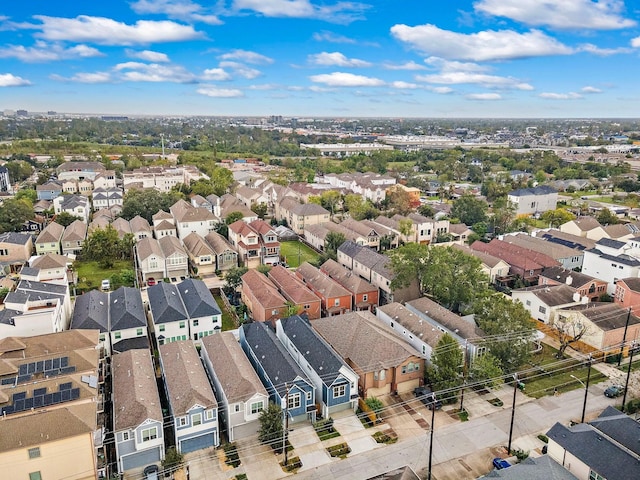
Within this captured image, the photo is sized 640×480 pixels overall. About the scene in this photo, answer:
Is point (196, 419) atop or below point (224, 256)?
below

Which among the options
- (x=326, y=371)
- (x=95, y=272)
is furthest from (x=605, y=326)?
(x=95, y=272)

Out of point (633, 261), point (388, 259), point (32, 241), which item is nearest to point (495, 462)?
point (388, 259)

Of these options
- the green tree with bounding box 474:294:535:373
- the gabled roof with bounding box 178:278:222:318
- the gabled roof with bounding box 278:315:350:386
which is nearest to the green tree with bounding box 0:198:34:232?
the gabled roof with bounding box 178:278:222:318

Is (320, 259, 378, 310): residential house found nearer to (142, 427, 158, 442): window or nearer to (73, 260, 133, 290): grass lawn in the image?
(142, 427, 158, 442): window

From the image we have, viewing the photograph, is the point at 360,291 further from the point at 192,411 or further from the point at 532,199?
the point at 532,199

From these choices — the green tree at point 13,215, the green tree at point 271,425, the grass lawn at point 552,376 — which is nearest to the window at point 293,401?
the green tree at point 271,425

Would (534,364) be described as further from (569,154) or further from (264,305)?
(569,154)
